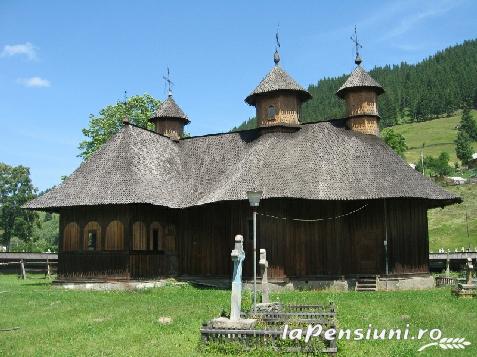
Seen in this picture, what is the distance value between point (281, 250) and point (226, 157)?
765 centimetres

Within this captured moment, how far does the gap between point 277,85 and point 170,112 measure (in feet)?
30.7

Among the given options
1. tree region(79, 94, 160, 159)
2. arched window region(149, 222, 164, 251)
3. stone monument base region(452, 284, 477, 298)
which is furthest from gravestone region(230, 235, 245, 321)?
tree region(79, 94, 160, 159)

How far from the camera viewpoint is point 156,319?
1472 centimetres

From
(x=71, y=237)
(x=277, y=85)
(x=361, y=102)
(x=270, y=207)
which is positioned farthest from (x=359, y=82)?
(x=71, y=237)

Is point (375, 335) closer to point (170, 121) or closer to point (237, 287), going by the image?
point (237, 287)

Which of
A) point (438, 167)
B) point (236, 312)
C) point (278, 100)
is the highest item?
point (438, 167)

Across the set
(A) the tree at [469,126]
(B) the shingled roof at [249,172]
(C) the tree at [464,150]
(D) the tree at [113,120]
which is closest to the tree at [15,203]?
(D) the tree at [113,120]

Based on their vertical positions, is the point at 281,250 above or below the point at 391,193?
below

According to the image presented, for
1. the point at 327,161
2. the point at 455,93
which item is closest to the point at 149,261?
the point at 327,161

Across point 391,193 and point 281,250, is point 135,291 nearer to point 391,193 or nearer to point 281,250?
point 281,250

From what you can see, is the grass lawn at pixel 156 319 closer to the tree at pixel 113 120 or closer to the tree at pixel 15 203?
the tree at pixel 113 120

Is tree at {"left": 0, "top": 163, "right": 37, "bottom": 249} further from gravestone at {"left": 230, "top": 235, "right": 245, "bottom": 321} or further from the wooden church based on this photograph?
gravestone at {"left": 230, "top": 235, "right": 245, "bottom": 321}

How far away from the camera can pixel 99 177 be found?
85.3 ft

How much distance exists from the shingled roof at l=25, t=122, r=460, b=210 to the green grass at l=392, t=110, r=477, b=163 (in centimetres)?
9017
